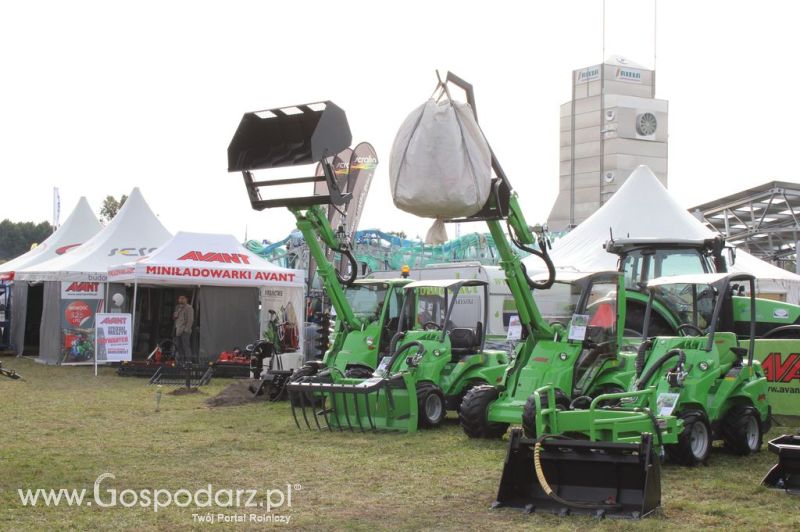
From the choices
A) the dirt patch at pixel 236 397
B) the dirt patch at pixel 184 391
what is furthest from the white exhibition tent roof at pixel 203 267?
the dirt patch at pixel 236 397

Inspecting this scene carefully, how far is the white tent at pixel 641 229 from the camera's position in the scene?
19.3 meters

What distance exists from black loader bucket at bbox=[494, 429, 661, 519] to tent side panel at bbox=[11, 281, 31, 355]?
845 inches

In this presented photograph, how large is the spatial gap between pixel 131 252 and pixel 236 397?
935cm

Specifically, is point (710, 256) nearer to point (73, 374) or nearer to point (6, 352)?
point (73, 374)

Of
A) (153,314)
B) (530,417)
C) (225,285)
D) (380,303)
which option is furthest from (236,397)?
(153,314)

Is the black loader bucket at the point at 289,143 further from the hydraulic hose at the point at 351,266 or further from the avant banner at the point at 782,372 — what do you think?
the avant banner at the point at 782,372

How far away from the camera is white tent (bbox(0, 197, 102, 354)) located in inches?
976

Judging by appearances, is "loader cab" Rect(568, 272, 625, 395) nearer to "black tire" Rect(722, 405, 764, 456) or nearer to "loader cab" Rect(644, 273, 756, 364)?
"loader cab" Rect(644, 273, 756, 364)

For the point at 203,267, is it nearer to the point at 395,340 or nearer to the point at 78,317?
the point at 78,317

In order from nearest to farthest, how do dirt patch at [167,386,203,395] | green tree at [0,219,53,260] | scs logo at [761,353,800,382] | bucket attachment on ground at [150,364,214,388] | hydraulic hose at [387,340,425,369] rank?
scs logo at [761,353,800,382], hydraulic hose at [387,340,425,369], dirt patch at [167,386,203,395], bucket attachment on ground at [150,364,214,388], green tree at [0,219,53,260]

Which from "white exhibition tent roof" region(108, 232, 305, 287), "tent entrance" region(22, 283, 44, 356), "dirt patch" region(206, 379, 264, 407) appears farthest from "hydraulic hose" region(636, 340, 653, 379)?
"tent entrance" region(22, 283, 44, 356)

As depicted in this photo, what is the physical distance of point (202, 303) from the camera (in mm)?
20078

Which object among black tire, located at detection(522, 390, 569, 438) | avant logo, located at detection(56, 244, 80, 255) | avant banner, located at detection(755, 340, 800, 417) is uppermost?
avant logo, located at detection(56, 244, 80, 255)

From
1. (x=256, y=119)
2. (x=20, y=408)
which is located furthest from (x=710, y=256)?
(x=20, y=408)
